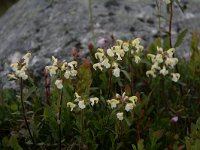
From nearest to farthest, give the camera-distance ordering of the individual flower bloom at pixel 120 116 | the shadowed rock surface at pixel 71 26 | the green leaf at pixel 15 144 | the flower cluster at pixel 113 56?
the individual flower bloom at pixel 120 116 → the flower cluster at pixel 113 56 → the green leaf at pixel 15 144 → the shadowed rock surface at pixel 71 26

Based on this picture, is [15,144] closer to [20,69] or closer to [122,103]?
[20,69]

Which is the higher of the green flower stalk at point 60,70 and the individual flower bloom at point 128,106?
the green flower stalk at point 60,70

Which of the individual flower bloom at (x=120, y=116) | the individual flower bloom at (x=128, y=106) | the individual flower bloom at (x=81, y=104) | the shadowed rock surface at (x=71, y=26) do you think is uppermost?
the shadowed rock surface at (x=71, y=26)

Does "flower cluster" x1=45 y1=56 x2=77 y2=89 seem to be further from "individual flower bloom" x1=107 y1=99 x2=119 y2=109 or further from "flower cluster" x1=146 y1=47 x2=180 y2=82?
"flower cluster" x1=146 y1=47 x2=180 y2=82

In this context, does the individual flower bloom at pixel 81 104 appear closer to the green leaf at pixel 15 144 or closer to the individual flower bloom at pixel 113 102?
the individual flower bloom at pixel 113 102

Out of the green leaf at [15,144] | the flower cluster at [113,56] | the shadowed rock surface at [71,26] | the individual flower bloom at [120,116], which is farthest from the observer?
Result: the shadowed rock surface at [71,26]

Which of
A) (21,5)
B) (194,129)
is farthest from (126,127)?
(21,5)

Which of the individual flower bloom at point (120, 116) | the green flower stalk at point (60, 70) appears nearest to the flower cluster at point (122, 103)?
the individual flower bloom at point (120, 116)

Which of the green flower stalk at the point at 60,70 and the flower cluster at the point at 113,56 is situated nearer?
the green flower stalk at the point at 60,70

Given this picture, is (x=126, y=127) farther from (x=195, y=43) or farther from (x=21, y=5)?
(x=21, y=5)

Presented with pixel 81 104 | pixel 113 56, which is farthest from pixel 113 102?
pixel 113 56
